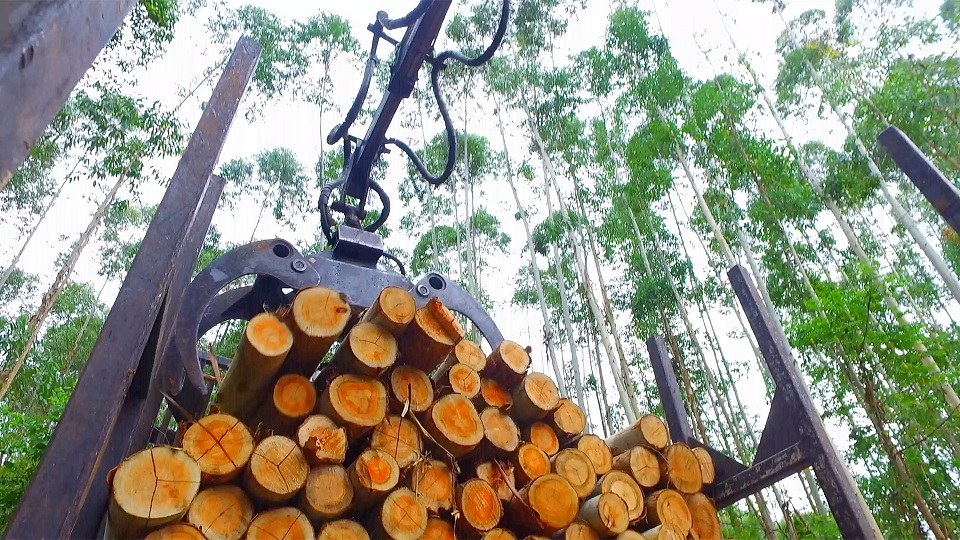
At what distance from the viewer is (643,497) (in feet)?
6.41

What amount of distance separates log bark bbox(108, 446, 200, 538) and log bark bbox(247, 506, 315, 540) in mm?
183

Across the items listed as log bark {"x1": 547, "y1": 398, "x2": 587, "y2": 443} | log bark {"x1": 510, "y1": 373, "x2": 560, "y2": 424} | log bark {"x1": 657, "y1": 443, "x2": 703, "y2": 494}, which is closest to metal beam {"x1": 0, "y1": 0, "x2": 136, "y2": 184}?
log bark {"x1": 510, "y1": 373, "x2": 560, "y2": 424}

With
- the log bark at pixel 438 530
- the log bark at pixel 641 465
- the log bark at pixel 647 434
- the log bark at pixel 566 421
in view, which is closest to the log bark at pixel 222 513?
the log bark at pixel 438 530

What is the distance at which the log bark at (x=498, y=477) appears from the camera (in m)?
1.80

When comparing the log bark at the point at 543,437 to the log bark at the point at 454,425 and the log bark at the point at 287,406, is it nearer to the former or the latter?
the log bark at the point at 454,425

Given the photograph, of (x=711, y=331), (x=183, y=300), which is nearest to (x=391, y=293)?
(x=183, y=300)

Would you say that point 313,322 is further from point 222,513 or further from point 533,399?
point 533,399

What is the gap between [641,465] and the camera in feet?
6.60

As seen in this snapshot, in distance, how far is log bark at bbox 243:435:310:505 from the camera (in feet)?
4.64

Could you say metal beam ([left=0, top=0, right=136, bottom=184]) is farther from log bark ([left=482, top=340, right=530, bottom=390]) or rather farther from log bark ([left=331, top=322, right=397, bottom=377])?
log bark ([left=482, top=340, right=530, bottom=390])

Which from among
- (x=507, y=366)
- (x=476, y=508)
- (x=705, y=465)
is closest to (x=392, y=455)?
(x=476, y=508)

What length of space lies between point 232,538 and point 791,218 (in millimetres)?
10322

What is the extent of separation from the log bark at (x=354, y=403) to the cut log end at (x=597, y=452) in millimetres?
792

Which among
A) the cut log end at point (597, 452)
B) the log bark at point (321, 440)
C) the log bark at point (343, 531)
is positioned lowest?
the log bark at point (343, 531)
